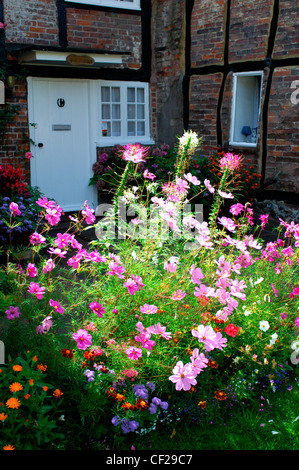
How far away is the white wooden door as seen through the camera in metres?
7.88

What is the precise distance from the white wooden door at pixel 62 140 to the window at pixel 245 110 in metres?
2.54

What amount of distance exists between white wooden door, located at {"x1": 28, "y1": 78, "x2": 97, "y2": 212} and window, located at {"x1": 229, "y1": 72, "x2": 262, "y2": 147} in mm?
2537

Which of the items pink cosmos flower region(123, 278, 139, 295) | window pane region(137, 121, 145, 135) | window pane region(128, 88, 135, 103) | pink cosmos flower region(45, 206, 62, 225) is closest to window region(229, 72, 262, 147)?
window pane region(137, 121, 145, 135)

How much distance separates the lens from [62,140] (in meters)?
8.22

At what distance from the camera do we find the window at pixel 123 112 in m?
8.67

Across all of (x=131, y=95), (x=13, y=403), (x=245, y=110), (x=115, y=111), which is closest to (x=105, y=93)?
(x=115, y=111)

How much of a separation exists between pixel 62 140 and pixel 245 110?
3225mm

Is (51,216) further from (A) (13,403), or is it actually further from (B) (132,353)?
(A) (13,403)

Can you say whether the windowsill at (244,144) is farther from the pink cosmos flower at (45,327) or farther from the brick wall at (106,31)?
the pink cosmos flower at (45,327)

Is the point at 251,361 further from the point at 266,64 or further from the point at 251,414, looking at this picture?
the point at 266,64

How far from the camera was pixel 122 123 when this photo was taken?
29.2 ft

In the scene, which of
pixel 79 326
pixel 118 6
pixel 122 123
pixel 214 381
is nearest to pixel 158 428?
pixel 214 381

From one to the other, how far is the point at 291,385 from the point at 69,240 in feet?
5.75
